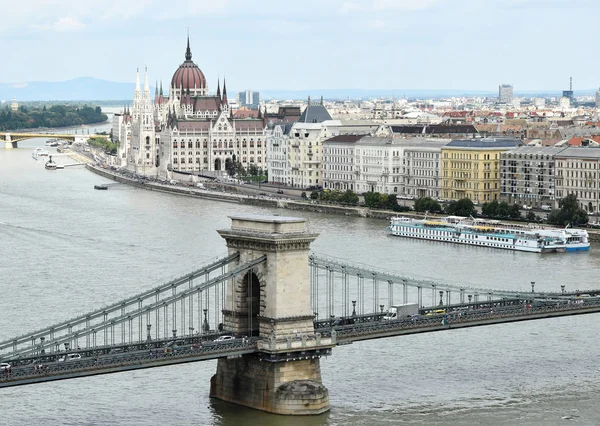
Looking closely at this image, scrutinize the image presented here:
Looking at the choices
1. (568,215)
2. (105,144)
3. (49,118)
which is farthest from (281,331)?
(49,118)

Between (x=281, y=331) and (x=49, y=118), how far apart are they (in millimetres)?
143486

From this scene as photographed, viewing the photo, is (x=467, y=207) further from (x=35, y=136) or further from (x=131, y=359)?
(x=35, y=136)

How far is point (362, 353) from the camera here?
2644cm

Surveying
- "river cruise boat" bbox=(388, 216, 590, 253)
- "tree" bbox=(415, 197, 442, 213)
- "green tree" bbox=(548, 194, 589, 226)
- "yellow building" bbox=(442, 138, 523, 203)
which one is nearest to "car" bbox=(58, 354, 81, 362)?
"river cruise boat" bbox=(388, 216, 590, 253)

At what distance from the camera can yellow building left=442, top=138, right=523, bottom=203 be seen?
2298 inches

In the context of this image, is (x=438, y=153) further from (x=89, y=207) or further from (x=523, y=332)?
(x=523, y=332)

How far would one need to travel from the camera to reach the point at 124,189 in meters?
71.9

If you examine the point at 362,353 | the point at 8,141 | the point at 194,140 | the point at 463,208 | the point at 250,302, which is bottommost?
the point at 8,141

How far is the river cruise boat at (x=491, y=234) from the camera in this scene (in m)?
43.9

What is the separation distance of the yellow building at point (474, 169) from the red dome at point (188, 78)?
37.9 meters

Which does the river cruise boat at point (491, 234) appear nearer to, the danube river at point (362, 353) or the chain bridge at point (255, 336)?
the danube river at point (362, 353)

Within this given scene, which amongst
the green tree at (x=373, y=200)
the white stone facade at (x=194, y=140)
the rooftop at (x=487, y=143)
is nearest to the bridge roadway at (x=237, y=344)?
the green tree at (x=373, y=200)

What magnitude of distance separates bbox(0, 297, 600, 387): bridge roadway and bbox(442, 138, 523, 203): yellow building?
31.8m

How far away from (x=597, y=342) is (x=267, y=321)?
7089 mm
